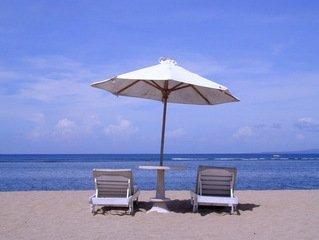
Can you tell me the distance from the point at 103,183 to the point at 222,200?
1959 millimetres

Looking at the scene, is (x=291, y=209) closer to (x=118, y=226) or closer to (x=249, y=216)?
(x=249, y=216)

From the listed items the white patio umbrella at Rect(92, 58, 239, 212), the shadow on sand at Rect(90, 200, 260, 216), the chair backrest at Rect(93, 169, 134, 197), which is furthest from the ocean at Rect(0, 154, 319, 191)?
the white patio umbrella at Rect(92, 58, 239, 212)

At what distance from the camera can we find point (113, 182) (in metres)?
8.74

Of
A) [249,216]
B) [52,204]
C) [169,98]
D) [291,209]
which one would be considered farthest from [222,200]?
[52,204]

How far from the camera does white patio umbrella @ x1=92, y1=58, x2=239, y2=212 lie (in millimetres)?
8320

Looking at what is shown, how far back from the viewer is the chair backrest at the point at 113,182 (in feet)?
28.3

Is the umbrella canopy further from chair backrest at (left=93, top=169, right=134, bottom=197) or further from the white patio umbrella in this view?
chair backrest at (left=93, top=169, right=134, bottom=197)

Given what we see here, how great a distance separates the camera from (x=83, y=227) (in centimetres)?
731

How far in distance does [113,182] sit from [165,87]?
1962mm

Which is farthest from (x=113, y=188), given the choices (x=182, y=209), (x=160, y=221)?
(x=182, y=209)

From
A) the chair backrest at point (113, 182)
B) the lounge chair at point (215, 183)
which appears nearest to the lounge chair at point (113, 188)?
the chair backrest at point (113, 182)

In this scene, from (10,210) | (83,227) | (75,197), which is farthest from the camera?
(75,197)

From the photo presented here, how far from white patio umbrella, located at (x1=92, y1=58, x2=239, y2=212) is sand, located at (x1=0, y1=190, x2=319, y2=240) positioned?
101cm

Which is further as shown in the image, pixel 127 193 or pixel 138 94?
pixel 138 94
